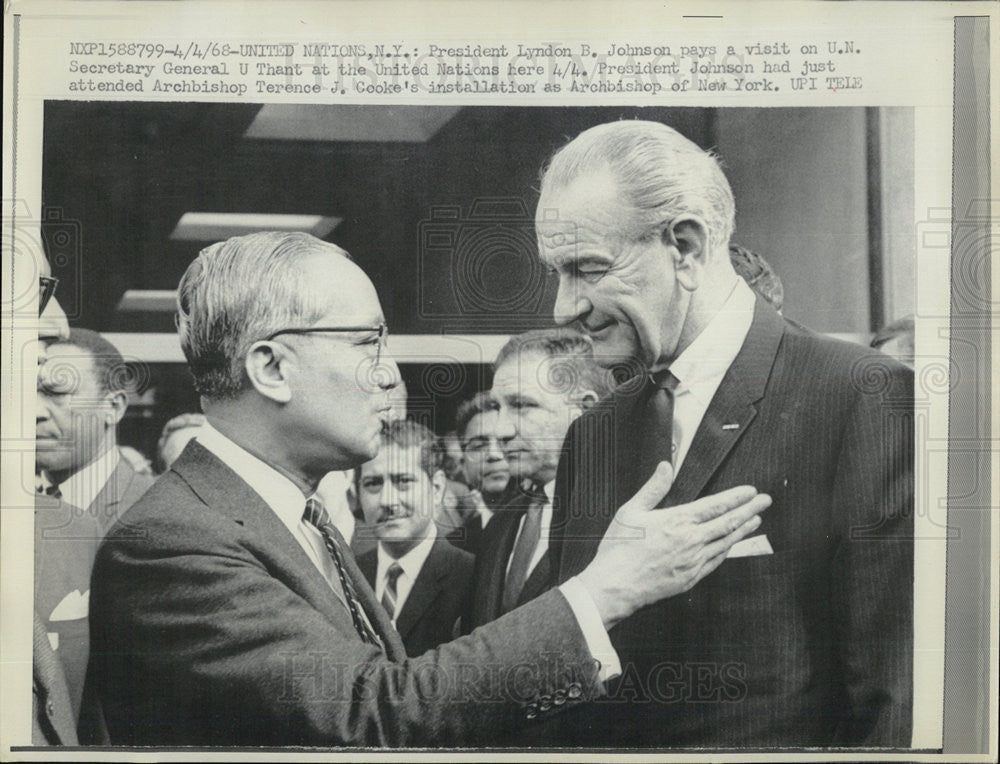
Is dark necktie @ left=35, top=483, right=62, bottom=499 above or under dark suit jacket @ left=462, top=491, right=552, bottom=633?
above

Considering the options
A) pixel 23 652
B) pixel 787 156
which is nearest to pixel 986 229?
pixel 787 156

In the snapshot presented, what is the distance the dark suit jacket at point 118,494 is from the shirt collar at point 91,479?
1cm

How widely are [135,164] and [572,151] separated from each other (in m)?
1.24

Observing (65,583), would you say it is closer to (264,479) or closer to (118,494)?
(118,494)

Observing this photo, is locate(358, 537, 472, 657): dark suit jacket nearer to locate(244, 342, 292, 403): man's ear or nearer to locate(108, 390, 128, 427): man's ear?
locate(244, 342, 292, 403): man's ear

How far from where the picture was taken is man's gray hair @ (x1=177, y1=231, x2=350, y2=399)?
8.58ft

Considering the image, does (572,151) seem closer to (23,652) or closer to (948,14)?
(948,14)

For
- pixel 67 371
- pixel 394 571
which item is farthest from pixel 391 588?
pixel 67 371

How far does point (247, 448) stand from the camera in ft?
8.55

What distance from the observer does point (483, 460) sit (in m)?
2.65

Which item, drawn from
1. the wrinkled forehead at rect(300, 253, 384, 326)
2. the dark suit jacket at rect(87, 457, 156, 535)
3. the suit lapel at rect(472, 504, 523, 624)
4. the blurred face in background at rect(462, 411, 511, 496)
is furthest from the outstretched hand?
the dark suit jacket at rect(87, 457, 156, 535)

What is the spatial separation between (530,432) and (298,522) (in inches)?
27.0

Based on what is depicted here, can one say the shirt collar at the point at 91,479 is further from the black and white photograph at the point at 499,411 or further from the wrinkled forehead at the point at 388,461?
the wrinkled forehead at the point at 388,461

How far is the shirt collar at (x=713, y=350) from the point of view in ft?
8.65
